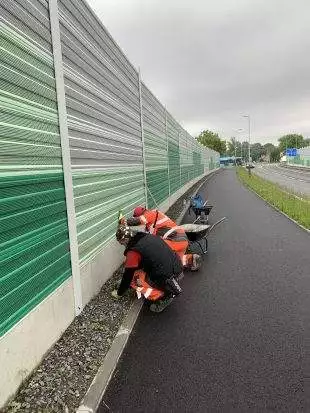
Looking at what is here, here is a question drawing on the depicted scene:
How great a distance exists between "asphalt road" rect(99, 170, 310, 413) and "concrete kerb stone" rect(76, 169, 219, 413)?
78 millimetres

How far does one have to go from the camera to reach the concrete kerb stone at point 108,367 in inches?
146

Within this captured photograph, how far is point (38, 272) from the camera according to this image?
4355 millimetres

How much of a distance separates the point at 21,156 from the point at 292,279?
5123 mm

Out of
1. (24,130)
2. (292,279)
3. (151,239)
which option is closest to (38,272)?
(24,130)

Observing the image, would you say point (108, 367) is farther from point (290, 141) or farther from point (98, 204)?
point (290, 141)

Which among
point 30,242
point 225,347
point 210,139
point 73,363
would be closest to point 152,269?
point 225,347

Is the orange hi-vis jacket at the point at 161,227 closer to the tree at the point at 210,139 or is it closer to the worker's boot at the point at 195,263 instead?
the worker's boot at the point at 195,263

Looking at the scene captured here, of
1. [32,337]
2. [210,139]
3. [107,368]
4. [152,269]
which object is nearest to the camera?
[32,337]

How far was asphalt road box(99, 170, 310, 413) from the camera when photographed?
3.73 meters

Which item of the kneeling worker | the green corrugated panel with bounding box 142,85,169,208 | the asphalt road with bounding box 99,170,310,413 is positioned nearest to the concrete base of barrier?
the asphalt road with bounding box 99,170,310,413

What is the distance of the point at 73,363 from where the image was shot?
4.39 m

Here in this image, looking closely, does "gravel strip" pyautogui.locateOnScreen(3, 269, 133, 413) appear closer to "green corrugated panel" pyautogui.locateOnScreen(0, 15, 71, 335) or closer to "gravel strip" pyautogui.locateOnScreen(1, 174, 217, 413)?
"gravel strip" pyautogui.locateOnScreen(1, 174, 217, 413)

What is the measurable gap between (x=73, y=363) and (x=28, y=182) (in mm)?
1971

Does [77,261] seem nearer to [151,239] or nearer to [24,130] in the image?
[151,239]
